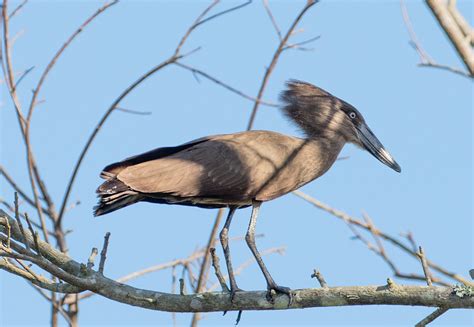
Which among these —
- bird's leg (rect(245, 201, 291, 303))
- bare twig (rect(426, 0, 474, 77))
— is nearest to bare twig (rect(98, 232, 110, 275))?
bird's leg (rect(245, 201, 291, 303))

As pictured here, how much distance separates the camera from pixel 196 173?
19.2 ft

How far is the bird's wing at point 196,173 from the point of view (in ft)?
18.6

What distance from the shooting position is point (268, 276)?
5555mm

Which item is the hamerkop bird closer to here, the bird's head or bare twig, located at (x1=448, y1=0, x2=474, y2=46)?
the bird's head

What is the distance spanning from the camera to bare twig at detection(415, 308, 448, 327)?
4.28 meters

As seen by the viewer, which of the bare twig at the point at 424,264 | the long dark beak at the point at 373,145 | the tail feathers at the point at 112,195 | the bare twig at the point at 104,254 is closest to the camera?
the bare twig at the point at 424,264

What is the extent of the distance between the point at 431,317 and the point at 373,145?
281cm

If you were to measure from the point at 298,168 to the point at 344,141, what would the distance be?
0.80 meters

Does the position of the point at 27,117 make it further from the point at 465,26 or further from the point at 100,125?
the point at 465,26

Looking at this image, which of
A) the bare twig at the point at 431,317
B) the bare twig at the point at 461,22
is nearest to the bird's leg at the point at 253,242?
the bare twig at the point at 431,317

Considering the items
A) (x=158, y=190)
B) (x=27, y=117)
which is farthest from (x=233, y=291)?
(x=27, y=117)

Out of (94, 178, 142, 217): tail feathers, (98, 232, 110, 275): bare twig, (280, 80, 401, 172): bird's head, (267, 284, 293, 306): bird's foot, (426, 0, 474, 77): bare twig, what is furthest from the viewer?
(280, 80, 401, 172): bird's head

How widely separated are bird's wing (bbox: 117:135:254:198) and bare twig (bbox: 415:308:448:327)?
1.93m

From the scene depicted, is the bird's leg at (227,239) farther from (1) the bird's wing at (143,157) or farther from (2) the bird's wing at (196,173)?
(1) the bird's wing at (143,157)
